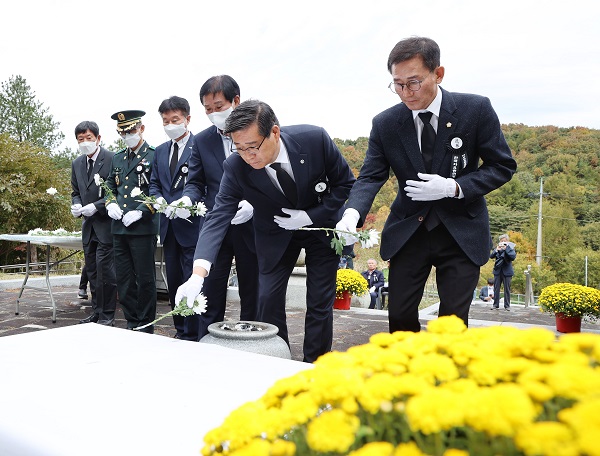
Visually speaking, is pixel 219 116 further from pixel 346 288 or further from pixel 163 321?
pixel 346 288

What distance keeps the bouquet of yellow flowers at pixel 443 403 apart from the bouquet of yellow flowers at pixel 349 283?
7.61 m

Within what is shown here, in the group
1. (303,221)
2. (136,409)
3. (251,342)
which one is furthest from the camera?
(303,221)

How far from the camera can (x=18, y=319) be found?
6.36 m

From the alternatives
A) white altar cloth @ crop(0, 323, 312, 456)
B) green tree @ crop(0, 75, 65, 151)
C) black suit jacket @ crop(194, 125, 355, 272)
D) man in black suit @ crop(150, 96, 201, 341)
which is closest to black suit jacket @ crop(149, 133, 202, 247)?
man in black suit @ crop(150, 96, 201, 341)

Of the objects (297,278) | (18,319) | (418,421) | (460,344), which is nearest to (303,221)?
(460,344)

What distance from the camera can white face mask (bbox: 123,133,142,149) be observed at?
4.99m

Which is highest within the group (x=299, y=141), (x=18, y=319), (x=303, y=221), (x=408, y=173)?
(x=299, y=141)

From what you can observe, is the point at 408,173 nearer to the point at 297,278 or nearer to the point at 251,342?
the point at 251,342

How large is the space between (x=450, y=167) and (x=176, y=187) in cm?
269

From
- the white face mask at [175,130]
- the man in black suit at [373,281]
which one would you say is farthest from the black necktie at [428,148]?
the man in black suit at [373,281]

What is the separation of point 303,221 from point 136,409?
5.74 ft

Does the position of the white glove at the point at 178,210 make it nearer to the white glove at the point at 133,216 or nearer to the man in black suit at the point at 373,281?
the white glove at the point at 133,216

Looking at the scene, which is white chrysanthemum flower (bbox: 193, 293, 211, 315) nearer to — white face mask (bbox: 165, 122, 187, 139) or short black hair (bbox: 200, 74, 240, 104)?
short black hair (bbox: 200, 74, 240, 104)

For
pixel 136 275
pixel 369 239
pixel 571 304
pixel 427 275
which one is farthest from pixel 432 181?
pixel 571 304
